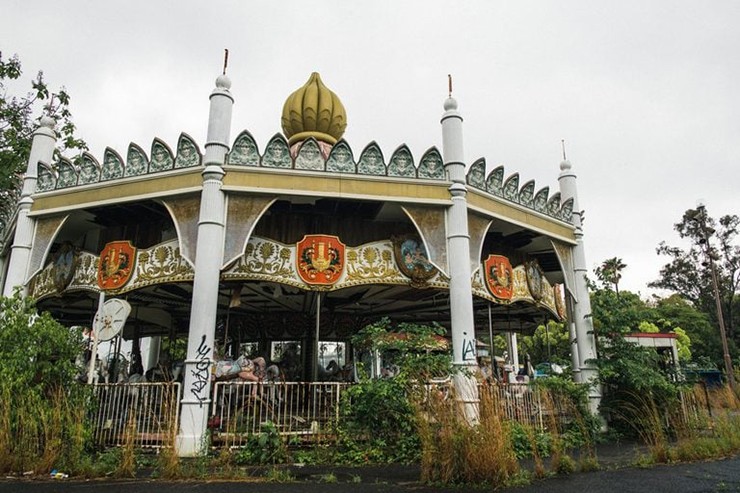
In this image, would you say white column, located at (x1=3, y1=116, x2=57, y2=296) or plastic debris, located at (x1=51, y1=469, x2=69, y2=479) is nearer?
plastic debris, located at (x1=51, y1=469, x2=69, y2=479)

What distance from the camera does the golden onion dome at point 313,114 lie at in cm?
1511

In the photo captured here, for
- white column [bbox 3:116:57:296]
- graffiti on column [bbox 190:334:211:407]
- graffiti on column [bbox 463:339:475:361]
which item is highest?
white column [bbox 3:116:57:296]

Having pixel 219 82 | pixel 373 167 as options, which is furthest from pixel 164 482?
pixel 219 82

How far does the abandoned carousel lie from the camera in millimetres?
10641

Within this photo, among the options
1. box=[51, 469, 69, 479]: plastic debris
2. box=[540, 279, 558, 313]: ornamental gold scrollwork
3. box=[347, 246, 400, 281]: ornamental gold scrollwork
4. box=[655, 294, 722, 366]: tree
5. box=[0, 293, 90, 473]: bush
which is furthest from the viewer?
→ box=[655, 294, 722, 366]: tree

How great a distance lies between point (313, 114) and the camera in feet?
49.5

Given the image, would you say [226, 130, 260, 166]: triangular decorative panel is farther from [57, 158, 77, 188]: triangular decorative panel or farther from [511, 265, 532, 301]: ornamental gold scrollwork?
[511, 265, 532, 301]: ornamental gold scrollwork

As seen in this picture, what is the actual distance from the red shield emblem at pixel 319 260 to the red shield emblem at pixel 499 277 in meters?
4.04

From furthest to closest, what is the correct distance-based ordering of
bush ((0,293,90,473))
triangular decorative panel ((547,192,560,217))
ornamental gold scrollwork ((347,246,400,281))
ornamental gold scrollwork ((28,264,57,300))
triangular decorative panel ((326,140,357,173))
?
triangular decorative panel ((547,192,560,217))
ornamental gold scrollwork ((28,264,57,300))
ornamental gold scrollwork ((347,246,400,281))
triangular decorative panel ((326,140,357,173))
bush ((0,293,90,473))

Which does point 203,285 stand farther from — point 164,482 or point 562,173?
point 562,173

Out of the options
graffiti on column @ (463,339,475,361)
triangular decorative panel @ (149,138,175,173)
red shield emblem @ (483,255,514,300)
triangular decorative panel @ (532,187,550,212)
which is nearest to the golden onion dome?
triangular decorative panel @ (149,138,175,173)

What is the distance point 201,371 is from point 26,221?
22.8 ft

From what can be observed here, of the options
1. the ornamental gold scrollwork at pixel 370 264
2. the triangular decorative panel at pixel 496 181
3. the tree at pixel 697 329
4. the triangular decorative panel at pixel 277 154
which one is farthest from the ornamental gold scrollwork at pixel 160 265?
the tree at pixel 697 329

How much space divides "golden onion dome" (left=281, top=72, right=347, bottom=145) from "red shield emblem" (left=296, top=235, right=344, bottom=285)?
4770mm
